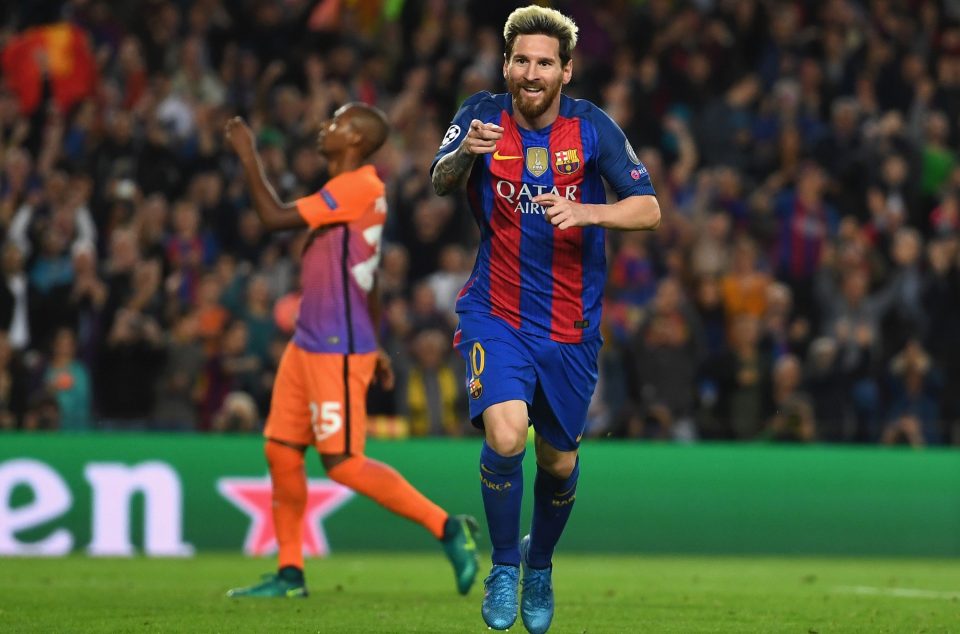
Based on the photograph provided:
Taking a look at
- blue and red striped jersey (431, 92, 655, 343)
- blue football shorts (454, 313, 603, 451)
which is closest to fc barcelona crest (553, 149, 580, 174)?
blue and red striped jersey (431, 92, 655, 343)

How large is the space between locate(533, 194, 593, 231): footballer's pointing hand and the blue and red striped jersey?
482mm

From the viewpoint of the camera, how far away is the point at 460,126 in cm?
705

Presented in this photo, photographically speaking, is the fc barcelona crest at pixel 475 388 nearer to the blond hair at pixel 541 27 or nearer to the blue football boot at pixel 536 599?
the blue football boot at pixel 536 599

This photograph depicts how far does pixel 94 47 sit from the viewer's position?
56.6ft

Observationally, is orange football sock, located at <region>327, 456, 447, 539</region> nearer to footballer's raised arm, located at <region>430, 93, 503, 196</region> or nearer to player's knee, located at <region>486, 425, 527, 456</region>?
player's knee, located at <region>486, 425, 527, 456</region>

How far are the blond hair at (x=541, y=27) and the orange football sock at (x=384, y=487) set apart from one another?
3.22 metres

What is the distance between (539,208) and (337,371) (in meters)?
2.63

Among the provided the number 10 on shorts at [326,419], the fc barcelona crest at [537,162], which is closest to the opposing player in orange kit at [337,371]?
the number 10 on shorts at [326,419]

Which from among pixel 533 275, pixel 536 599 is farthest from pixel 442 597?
pixel 533 275

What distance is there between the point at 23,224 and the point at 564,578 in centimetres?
668

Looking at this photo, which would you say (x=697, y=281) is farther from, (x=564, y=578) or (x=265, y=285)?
(x=564, y=578)

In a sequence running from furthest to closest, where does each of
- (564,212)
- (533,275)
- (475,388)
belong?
(533,275), (475,388), (564,212)

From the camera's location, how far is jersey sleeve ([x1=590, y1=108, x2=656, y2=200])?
7047mm

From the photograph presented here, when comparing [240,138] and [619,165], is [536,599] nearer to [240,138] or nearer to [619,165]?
[619,165]
